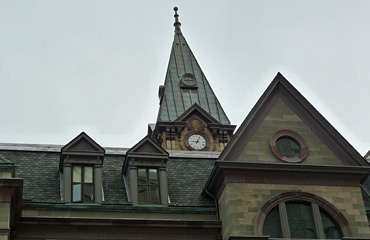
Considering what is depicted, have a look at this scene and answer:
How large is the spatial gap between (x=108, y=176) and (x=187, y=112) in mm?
39095

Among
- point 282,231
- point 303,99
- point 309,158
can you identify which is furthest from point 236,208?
point 303,99

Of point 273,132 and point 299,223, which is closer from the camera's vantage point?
point 299,223

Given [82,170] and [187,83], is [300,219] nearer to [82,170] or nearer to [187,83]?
[82,170]

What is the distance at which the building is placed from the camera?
89.5 ft

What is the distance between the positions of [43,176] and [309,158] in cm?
1073

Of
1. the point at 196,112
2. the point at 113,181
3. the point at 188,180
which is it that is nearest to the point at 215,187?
the point at 188,180

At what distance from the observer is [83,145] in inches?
1157

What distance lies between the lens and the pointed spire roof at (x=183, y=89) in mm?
71750

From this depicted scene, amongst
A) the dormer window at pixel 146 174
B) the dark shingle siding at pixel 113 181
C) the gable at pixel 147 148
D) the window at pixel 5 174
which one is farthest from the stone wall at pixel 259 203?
the window at pixel 5 174

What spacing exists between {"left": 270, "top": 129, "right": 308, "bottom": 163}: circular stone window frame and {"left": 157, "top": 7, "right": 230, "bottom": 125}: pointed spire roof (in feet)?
128

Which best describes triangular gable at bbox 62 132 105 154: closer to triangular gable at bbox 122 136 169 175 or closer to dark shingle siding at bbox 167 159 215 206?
triangular gable at bbox 122 136 169 175

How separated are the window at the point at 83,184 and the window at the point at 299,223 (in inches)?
271

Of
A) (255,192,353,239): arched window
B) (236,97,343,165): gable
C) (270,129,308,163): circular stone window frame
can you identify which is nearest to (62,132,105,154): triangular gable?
(236,97,343,165): gable

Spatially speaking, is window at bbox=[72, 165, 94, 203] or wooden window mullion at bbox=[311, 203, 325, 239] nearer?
wooden window mullion at bbox=[311, 203, 325, 239]
